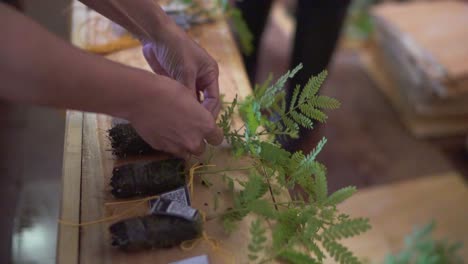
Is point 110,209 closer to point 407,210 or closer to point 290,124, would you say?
point 290,124

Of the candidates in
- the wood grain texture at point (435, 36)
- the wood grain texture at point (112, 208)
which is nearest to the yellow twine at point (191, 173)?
the wood grain texture at point (112, 208)

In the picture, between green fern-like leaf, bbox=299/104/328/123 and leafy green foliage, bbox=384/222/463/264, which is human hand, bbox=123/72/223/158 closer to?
green fern-like leaf, bbox=299/104/328/123

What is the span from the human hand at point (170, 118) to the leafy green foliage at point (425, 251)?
3.17 feet

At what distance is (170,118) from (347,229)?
33cm

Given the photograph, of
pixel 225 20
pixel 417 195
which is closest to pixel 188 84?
pixel 225 20

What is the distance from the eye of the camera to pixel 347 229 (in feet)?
2.35

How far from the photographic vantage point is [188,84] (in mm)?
906

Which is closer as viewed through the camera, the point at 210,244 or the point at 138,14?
the point at 210,244

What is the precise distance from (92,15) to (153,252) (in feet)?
2.80

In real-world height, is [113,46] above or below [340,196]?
above

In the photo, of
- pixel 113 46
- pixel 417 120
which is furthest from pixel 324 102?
pixel 417 120

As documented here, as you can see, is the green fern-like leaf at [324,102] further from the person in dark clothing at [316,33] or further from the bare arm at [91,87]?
the person in dark clothing at [316,33]

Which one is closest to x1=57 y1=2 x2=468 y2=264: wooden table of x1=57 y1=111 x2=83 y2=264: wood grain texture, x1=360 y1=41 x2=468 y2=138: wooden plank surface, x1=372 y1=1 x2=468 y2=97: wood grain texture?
x1=57 y1=111 x2=83 y2=264: wood grain texture

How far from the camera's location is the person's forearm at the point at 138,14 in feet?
2.98
